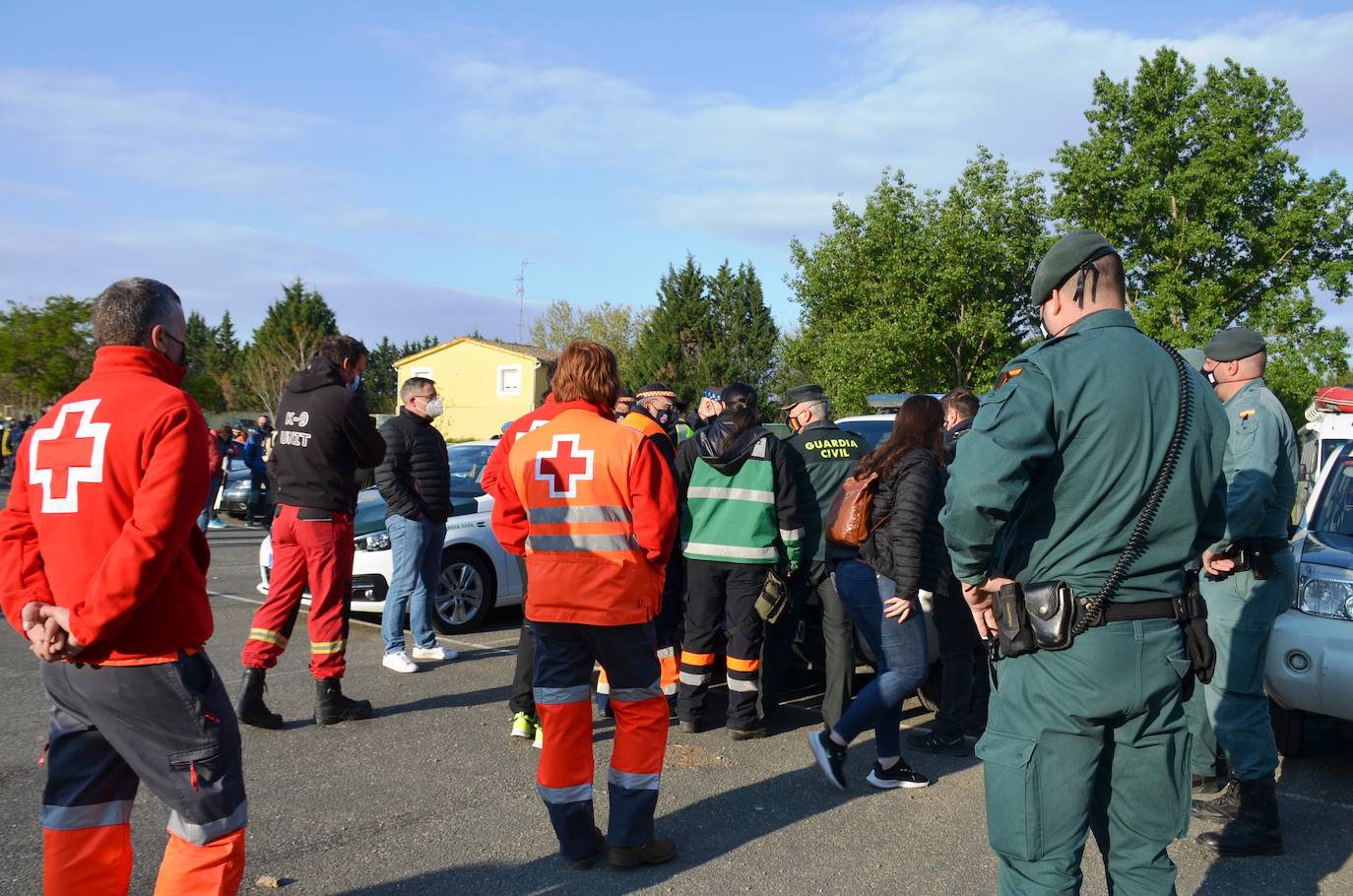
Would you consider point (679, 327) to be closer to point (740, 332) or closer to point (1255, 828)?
point (740, 332)

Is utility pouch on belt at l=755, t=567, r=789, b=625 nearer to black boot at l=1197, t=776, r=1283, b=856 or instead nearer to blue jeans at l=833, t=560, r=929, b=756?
blue jeans at l=833, t=560, r=929, b=756

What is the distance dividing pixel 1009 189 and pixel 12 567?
37.3 m

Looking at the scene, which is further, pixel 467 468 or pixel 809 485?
pixel 467 468

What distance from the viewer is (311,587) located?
5855 mm

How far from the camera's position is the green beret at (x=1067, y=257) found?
2.94 metres

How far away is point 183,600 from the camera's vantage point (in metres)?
2.90

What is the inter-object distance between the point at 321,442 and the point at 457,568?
327 cm

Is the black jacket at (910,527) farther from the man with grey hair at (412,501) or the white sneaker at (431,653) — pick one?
the white sneaker at (431,653)

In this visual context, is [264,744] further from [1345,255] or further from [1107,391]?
[1345,255]

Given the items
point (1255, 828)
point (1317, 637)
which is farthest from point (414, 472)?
point (1317, 637)

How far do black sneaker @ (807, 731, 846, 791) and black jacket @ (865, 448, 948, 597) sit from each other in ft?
2.65

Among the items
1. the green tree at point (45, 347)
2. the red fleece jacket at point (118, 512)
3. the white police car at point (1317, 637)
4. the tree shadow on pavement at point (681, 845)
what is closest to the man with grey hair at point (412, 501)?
the tree shadow on pavement at point (681, 845)

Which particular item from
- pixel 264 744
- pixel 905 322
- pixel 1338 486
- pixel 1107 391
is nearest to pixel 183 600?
pixel 1107 391

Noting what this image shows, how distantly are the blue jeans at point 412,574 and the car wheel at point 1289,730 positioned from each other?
5401 mm
